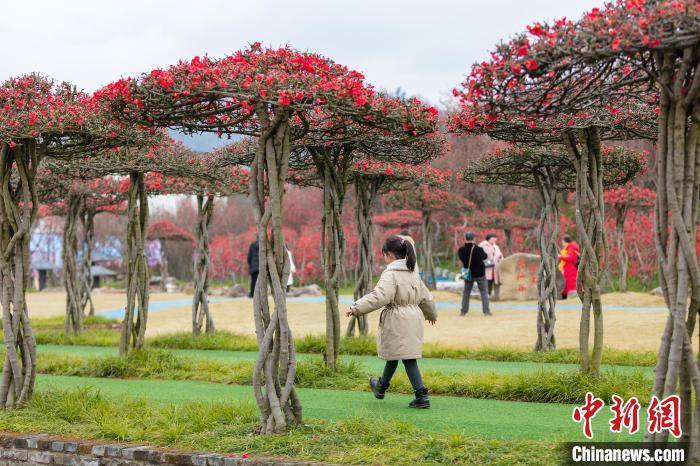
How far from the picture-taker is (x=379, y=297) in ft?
21.7

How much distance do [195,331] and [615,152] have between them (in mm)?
7264

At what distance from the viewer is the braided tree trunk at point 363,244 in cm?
1137

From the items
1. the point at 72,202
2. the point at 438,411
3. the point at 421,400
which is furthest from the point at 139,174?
the point at 438,411

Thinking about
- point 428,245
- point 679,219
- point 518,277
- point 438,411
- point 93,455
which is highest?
point 428,245

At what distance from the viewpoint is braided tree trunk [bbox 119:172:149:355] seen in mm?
9930

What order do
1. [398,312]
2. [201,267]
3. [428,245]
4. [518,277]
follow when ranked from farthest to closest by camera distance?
1. [428,245]
2. [518,277]
3. [201,267]
4. [398,312]

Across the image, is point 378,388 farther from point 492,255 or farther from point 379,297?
point 492,255

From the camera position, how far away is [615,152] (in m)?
9.41

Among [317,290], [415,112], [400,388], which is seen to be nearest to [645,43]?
[415,112]

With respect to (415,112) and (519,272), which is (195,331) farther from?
(519,272)

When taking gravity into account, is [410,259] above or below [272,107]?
below

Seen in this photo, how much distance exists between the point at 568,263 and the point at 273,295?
12.8 metres

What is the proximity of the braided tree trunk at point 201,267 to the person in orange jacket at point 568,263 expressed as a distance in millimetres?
7982

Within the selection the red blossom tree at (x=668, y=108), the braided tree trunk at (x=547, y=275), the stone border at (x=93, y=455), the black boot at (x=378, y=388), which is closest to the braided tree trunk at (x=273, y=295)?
the stone border at (x=93, y=455)
